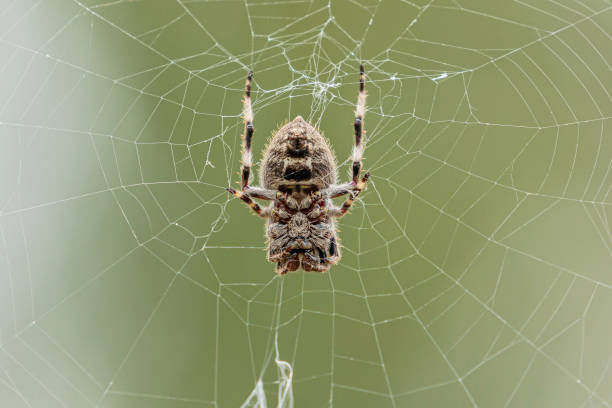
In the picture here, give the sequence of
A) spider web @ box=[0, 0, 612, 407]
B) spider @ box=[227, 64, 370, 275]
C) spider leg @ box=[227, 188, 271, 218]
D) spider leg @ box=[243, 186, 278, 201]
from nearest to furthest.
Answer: spider @ box=[227, 64, 370, 275], spider leg @ box=[227, 188, 271, 218], spider leg @ box=[243, 186, 278, 201], spider web @ box=[0, 0, 612, 407]

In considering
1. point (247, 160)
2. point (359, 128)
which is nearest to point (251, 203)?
point (247, 160)

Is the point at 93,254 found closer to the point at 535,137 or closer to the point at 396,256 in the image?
the point at 396,256

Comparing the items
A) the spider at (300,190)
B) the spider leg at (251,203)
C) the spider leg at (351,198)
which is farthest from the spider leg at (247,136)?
the spider leg at (351,198)

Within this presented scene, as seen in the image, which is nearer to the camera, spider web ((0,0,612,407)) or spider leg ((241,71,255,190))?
spider leg ((241,71,255,190))

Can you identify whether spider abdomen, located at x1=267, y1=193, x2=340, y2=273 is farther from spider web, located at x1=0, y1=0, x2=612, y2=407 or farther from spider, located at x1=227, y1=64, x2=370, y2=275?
spider web, located at x1=0, y1=0, x2=612, y2=407

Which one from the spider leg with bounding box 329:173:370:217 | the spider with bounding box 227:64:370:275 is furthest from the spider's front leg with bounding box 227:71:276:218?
the spider leg with bounding box 329:173:370:217

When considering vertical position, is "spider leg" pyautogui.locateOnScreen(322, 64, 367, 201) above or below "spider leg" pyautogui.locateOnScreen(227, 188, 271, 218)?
above

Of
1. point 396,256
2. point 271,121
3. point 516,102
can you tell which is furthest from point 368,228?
point 516,102

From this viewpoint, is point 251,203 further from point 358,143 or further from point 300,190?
point 358,143
